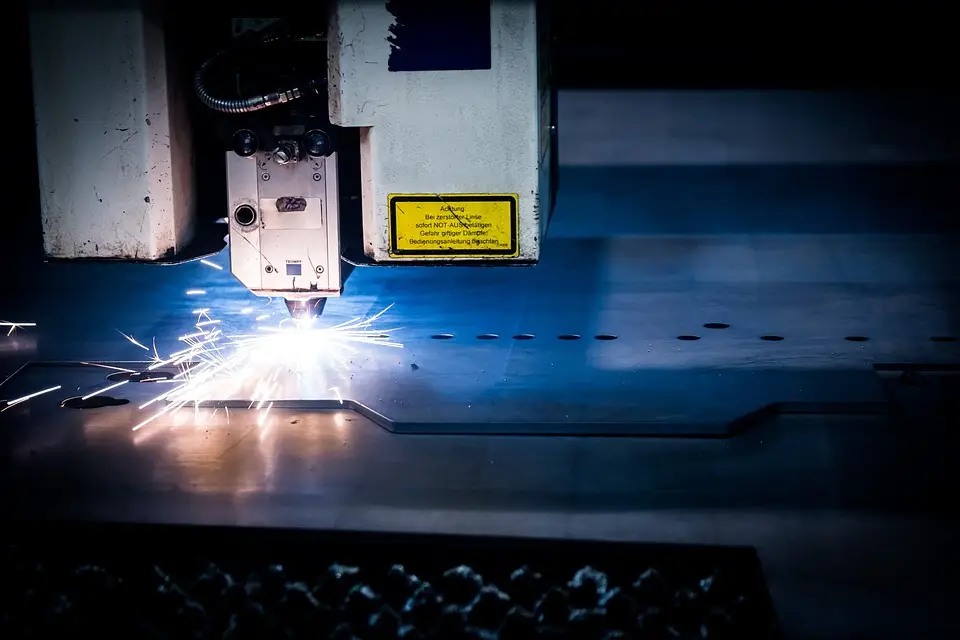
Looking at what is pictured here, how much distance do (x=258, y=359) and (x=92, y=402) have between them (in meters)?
0.41

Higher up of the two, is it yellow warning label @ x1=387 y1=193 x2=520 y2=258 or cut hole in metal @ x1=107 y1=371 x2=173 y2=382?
yellow warning label @ x1=387 y1=193 x2=520 y2=258

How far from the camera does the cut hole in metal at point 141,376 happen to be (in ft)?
7.91

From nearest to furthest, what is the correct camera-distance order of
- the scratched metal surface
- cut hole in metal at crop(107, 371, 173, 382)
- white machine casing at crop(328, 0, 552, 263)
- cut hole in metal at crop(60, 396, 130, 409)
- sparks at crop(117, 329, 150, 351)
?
the scratched metal surface, white machine casing at crop(328, 0, 552, 263), cut hole in metal at crop(60, 396, 130, 409), cut hole in metal at crop(107, 371, 173, 382), sparks at crop(117, 329, 150, 351)

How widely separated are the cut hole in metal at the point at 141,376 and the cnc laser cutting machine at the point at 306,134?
1.44ft

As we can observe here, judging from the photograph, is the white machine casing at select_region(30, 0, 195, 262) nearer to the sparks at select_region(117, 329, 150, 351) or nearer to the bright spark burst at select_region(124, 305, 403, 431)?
the bright spark burst at select_region(124, 305, 403, 431)

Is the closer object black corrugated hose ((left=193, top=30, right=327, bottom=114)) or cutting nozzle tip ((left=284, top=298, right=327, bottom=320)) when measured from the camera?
black corrugated hose ((left=193, top=30, right=327, bottom=114))

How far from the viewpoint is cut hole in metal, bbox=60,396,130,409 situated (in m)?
2.23

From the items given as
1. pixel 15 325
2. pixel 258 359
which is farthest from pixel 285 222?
pixel 15 325

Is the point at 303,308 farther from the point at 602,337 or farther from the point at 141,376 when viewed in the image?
the point at 602,337

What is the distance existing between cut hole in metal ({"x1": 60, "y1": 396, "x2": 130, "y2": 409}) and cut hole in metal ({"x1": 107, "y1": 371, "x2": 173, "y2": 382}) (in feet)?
0.43

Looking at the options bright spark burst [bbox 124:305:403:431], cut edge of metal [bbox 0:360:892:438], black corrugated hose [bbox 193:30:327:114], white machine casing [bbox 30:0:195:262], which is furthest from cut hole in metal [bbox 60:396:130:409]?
black corrugated hose [bbox 193:30:327:114]

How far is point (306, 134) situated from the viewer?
204 cm

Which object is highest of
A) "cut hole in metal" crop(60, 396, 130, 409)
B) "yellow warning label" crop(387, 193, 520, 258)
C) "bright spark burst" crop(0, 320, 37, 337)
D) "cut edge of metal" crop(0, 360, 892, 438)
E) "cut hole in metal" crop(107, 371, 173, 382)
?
"yellow warning label" crop(387, 193, 520, 258)

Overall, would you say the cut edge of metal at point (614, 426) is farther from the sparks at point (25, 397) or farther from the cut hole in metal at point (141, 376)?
the sparks at point (25, 397)
